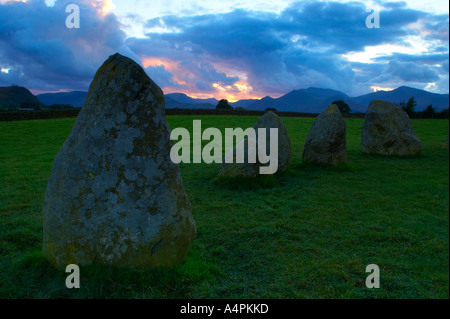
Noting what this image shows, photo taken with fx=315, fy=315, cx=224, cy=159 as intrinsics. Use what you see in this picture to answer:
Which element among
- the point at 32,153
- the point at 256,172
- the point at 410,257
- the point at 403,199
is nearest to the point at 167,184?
the point at 410,257

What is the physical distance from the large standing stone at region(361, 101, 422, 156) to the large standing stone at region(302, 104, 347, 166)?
3.97 meters

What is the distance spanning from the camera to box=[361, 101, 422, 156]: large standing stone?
1547 centimetres

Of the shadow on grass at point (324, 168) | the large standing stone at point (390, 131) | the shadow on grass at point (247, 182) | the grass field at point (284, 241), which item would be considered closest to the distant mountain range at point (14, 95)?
the large standing stone at point (390, 131)

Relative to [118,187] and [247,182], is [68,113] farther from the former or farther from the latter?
[118,187]

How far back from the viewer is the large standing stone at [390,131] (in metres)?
15.5

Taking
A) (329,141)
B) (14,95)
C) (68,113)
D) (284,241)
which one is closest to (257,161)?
(329,141)

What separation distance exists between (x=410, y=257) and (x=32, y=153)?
18895 mm

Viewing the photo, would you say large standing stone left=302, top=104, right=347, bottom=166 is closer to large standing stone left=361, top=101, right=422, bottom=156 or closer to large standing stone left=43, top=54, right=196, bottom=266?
large standing stone left=361, top=101, right=422, bottom=156

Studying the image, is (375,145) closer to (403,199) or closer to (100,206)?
(403,199)

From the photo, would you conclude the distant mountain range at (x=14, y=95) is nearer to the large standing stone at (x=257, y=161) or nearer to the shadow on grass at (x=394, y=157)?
the shadow on grass at (x=394, y=157)

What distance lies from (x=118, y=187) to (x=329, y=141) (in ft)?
33.6

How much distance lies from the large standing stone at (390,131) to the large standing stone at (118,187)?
1420 centimetres

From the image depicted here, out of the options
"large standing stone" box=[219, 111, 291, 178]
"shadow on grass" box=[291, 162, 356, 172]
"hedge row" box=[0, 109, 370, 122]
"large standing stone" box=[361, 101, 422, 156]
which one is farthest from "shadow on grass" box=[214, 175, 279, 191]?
"hedge row" box=[0, 109, 370, 122]

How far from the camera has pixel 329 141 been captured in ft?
41.6
